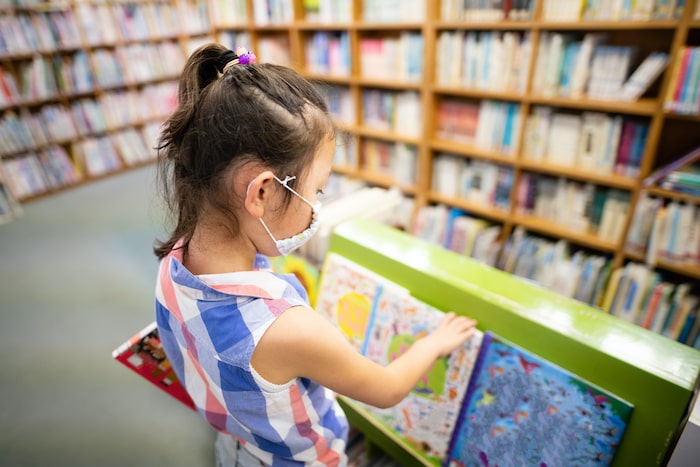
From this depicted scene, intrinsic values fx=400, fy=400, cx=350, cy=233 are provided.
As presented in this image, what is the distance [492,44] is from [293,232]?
2.07m

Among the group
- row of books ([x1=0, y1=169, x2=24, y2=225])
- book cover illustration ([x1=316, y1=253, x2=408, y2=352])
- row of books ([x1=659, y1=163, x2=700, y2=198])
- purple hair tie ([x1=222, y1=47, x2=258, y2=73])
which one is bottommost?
row of books ([x1=0, y1=169, x2=24, y2=225])

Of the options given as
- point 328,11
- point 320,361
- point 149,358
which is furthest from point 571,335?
point 328,11

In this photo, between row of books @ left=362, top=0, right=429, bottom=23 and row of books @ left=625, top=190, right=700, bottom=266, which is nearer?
row of books @ left=625, top=190, right=700, bottom=266

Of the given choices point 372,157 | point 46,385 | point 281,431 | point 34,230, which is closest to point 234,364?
point 281,431

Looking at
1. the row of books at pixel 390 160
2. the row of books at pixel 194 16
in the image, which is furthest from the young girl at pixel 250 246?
the row of books at pixel 194 16

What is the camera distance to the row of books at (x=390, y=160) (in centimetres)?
294

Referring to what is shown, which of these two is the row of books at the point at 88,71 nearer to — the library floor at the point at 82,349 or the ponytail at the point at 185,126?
the library floor at the point at 82,349

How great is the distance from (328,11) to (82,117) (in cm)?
314

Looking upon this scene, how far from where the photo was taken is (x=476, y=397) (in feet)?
3.24

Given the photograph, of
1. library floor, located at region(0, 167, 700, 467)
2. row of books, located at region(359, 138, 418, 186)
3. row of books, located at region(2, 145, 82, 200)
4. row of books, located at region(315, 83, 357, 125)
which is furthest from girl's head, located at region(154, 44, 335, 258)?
row of books, located at region(2, 145, 82, 200)

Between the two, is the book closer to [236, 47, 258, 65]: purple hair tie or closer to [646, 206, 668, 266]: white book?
[646, 206, 668, 266]: white book

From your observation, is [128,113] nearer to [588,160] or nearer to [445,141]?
[445,141]

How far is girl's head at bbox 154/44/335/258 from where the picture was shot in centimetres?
61

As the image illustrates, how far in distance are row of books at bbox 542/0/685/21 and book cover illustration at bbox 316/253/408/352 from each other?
173 centimetres
